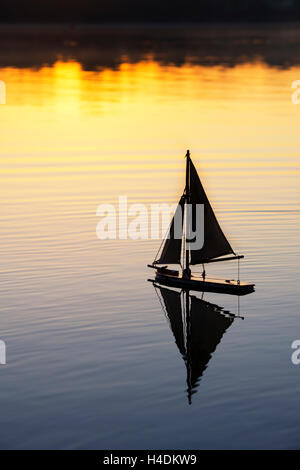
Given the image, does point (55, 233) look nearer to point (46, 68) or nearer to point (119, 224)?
point (119, 224)

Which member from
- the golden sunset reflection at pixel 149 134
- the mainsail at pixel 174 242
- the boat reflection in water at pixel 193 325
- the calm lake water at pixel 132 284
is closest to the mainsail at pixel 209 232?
the mainsail at pixel 174 242

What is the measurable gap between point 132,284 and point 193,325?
549 cm

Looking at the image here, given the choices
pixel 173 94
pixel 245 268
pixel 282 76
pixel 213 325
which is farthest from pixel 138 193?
pixel 282 76

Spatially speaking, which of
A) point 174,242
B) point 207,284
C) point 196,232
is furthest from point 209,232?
point 207,284

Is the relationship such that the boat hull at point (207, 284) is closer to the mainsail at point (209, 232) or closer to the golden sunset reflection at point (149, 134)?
the mainsail at point (209, 232)

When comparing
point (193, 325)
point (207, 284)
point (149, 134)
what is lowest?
point (193, 325)

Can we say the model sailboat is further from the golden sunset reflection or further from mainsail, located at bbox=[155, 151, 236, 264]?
the golden sunset reflection

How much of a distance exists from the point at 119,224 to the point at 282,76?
8941cm

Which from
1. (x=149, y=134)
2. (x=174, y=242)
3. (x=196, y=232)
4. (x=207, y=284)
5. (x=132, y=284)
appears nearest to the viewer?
(x=207, y=284)

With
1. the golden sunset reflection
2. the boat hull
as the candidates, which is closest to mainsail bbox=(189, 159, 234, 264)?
the boat hull

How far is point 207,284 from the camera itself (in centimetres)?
4294

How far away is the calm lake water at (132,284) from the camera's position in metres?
29.1

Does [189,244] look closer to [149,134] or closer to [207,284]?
[207,284]

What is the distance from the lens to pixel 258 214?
5728 centimetres
